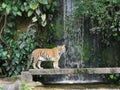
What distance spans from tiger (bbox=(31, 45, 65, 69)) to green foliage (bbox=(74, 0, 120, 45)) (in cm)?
115

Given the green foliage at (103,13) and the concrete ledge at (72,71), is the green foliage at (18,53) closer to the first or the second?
the concrete ledge at (72,71)

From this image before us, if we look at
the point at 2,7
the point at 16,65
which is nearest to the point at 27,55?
the point at 16,65

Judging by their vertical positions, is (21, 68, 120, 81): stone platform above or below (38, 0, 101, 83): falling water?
below

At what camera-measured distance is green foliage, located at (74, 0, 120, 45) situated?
28.7 feet

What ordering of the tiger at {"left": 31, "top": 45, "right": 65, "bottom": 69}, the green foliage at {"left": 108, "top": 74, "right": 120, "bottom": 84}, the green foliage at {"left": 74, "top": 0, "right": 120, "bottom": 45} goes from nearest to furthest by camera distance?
the tiger at {"left": 31, "top": 45, "right": 65, "bottom": 69} → the green foliage at {"left": 74, "top": 0, "right": 120, "bottom": 45} → the green foliage at {"left": 108, "top": 74, "right": 120, "bottom": 84}

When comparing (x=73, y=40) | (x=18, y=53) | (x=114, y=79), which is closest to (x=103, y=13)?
(x=73, y=40)

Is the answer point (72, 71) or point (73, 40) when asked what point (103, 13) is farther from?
point (72, 71)

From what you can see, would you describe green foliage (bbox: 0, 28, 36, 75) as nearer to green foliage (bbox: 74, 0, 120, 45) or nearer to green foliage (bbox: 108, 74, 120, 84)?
green foliage (bbox: 74, 0, 120, 45)

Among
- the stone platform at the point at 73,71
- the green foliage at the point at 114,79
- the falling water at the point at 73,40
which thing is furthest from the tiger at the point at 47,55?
the green foliage at the point at 114,79

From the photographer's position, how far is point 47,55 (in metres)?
8.48

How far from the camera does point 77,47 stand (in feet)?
32.1

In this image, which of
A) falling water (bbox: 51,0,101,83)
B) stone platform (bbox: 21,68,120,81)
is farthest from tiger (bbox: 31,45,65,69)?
falling water (bbox: 51,0,101,83)

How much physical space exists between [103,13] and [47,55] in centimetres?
172

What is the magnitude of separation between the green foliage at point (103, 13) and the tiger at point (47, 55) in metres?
1.15
